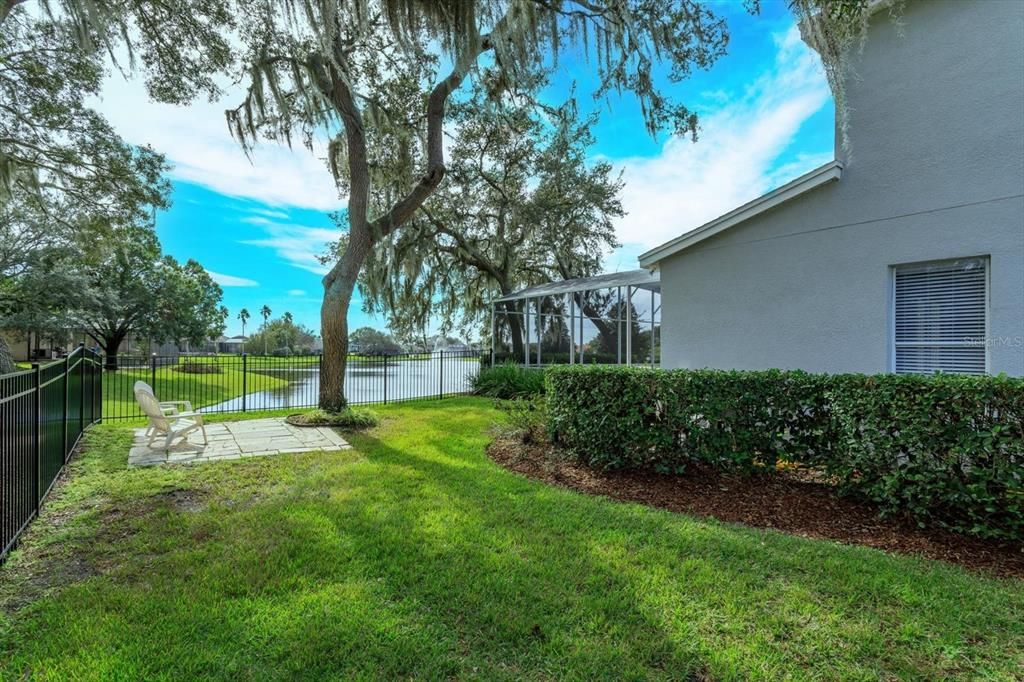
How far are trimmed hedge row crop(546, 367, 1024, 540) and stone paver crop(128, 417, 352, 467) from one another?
141 inches

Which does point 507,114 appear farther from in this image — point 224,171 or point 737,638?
point 737,638

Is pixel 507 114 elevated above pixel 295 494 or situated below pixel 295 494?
above

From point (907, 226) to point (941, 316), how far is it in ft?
3.52

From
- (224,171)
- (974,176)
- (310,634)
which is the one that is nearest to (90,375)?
(224,171)

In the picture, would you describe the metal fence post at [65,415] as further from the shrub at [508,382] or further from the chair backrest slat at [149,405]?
the shrub at [508,382]

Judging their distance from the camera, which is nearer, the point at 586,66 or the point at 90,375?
the point at 586,66

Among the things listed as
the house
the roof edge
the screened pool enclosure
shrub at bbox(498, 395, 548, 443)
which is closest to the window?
the house

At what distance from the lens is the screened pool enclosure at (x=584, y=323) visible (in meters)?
11.4

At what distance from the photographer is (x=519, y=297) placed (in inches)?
567

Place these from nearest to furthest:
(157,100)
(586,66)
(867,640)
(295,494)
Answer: (867,640) → (295,494) → (586,66) → (157,100)

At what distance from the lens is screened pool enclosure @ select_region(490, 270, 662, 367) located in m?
11.4

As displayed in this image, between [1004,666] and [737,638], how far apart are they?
1.11 metres

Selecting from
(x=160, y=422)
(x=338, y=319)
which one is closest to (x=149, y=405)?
(x=160, y=422)

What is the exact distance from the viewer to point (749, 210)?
6188 mm
